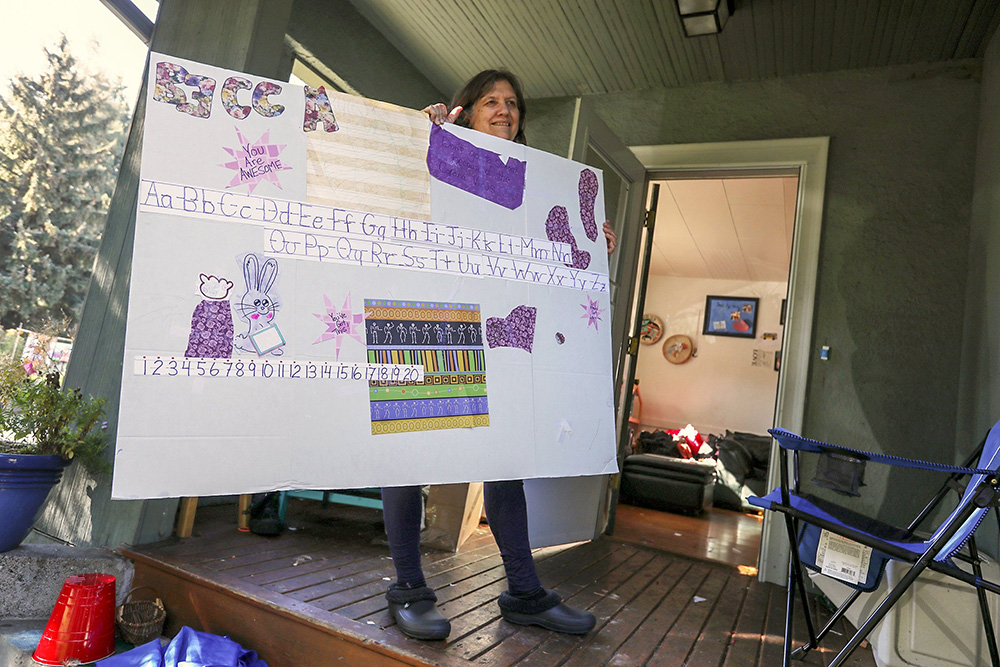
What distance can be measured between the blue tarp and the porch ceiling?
286cm

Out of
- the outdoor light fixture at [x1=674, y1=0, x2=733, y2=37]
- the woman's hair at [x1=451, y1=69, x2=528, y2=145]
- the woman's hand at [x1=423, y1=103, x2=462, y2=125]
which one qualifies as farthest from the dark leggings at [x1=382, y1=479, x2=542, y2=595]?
the outdoor light fixture at [x1=674, y1=0, x2=733, y2=37]

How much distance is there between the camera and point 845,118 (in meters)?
3.14

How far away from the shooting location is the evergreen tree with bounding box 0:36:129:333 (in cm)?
215

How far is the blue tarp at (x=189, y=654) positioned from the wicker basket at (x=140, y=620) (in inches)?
7.1

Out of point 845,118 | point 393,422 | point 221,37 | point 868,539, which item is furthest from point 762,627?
point 221,37

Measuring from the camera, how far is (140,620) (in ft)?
6.33

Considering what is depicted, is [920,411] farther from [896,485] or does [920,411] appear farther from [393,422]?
[393,422]

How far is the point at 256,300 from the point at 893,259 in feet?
9.32

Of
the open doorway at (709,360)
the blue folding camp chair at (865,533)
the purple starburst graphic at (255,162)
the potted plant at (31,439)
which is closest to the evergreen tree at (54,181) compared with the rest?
the potted plant at (31,439)

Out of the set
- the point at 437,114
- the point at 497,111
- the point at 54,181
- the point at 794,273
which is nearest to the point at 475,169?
the point at 437,114

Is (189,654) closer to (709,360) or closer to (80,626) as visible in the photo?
(80,626)

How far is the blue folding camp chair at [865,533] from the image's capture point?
1378 millimetres

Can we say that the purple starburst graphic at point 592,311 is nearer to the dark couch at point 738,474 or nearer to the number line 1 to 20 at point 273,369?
the number line 1 to 20 at point 273,369

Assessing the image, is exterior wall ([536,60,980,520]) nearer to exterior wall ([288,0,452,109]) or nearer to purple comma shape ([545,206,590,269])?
purple comma shape ([545,206,590,269])
